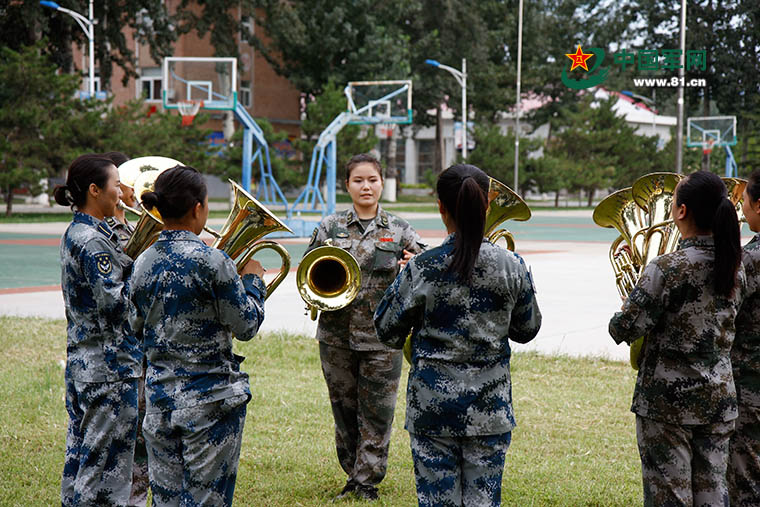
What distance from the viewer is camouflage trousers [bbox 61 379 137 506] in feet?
11.3

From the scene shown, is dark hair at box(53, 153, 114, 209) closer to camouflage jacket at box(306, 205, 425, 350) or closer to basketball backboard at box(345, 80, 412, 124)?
camouflage jacket at box(306, 205, 425, 350)

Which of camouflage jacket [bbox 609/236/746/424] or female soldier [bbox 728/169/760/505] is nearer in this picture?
camouflage jacket [bbox 609/236/746/424]

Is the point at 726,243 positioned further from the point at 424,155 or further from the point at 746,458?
the point at 424,155

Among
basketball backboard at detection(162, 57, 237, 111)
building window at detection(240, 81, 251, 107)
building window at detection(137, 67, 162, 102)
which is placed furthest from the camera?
building window at detection(240, 81, 251, 107)

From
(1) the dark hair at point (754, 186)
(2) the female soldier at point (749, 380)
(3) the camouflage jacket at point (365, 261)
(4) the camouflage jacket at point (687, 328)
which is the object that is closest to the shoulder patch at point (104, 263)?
(3) the camouflage jacket at point (365, 261)

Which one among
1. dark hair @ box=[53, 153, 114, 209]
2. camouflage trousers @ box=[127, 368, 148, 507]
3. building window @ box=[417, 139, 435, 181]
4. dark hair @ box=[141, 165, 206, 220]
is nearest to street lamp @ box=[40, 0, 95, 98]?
dark hair @ box=[53, 153, 114, 209]

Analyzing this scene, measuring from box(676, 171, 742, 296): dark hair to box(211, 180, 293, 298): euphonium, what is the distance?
1.55 m

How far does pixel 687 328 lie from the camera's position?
10.2 ft

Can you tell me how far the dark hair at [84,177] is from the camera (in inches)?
137

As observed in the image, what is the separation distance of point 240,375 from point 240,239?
1.79 ft

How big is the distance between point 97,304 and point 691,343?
2308 millimetres

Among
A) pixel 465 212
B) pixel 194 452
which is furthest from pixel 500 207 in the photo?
pixel 194 452

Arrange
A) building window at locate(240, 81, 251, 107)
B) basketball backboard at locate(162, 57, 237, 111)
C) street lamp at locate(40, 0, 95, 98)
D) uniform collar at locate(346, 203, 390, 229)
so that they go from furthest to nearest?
building window at locate(240, 81, 251, 107)
street lamp at locate(40, 0, 95, 98)
basketball backboard at locate(162, 57, 237, 111)
uniform collar at locate(346, 203, 390, 229)

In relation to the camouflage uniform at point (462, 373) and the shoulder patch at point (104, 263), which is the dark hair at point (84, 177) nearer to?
the shoulder patch at point (104, 263)
